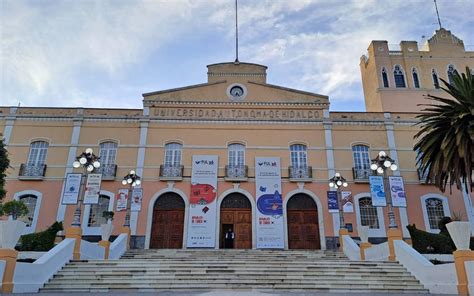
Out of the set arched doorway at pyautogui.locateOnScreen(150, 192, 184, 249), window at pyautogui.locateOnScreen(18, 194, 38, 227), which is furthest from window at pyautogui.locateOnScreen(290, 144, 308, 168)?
window at pyautogui.locateOnScreen(18, 194, 38, 227)

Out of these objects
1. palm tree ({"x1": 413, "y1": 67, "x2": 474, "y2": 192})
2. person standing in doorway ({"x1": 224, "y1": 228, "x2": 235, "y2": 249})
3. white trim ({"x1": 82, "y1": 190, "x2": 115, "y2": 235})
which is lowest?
person standing in doorway ({"x1": 224, "y1": 228, "x2": 235, "y2": 249})

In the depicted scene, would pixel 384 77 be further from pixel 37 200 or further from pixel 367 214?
pixel 37 200

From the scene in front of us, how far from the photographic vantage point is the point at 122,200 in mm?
17156

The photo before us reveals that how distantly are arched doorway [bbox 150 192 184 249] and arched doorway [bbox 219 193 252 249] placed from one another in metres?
2.25

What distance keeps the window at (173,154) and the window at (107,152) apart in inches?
117

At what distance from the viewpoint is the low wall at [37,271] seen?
8.86 metres

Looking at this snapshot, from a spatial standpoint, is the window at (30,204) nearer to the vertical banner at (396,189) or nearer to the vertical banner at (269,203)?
the vertical banner at (269,203)

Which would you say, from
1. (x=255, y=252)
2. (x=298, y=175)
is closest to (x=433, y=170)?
(x=298, y=175)

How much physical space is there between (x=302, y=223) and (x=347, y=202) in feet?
8.72

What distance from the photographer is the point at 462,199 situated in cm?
1861

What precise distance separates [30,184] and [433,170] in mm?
19652

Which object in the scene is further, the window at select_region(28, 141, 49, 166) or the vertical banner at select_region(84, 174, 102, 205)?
the window at select_region(28, 141, 49, 166)

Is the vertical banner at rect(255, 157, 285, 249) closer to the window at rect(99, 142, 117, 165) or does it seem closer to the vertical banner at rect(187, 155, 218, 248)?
the vertical banner at rect(187, 155, 218, 248)

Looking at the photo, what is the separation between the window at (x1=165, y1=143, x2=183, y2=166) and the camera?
19.3 meters
